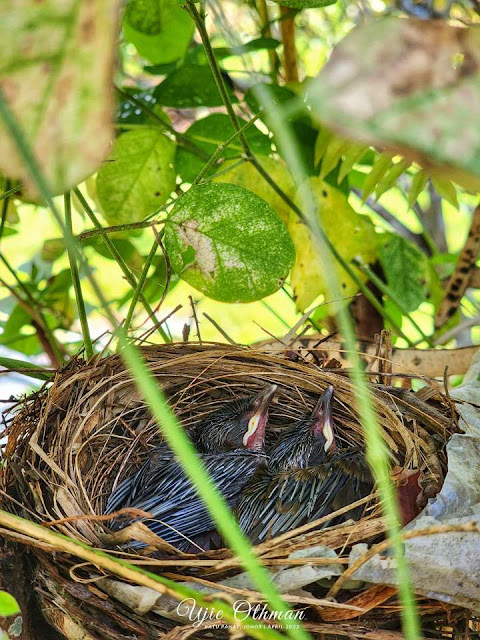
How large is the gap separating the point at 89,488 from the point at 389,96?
795 millimetres

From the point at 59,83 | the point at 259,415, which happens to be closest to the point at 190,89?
the point at 259,415

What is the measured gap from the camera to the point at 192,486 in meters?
0.95

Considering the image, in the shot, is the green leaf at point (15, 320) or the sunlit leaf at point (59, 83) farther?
the green leaf at point (15, 320)

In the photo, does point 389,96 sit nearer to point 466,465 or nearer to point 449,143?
point 449,143

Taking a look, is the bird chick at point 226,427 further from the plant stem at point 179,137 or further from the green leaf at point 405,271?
the plant stem at point 179,137

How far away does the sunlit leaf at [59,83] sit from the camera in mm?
292

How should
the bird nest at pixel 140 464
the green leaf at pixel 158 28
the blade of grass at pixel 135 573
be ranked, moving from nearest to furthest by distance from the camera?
the blade of grass at pixel 135 573, the bird nest at pixel 140 464, the green leaf at pixel 158 28

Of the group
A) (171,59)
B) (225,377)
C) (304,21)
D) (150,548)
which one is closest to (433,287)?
(225,377)

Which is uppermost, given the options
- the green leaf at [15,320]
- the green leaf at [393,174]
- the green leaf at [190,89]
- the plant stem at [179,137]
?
the green leaf at [190,89]

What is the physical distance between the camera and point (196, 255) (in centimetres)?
77

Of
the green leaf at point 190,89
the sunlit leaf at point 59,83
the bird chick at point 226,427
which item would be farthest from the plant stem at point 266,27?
the sunlit leaf at point 59,83

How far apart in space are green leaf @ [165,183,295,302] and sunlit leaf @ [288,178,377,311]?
0.28 metres

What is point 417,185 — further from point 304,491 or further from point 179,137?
point 304,491

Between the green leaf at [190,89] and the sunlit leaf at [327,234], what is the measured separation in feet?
0.67
